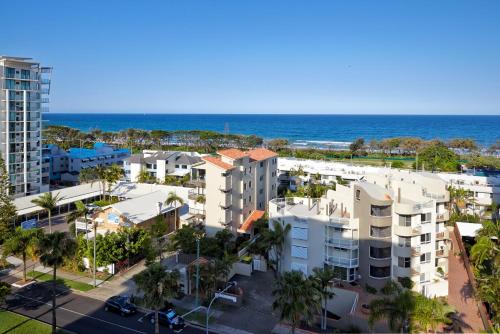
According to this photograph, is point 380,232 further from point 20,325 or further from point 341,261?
point 20,325

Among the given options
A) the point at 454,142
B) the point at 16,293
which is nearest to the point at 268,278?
the point at 16,293

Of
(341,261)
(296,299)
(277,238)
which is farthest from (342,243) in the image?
(296,299)

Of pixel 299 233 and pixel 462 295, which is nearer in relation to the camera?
pixel 462 295

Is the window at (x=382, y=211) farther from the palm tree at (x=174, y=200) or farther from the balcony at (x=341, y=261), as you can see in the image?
the palm tree at (x=174, y=200)

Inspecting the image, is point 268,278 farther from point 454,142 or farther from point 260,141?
point 454,142

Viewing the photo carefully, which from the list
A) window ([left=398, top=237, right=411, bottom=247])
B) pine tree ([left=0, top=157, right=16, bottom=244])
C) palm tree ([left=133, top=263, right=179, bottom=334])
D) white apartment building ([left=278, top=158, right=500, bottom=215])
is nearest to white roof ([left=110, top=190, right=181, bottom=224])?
pine tree ([left=0, top=157, right=16, bottom=244])

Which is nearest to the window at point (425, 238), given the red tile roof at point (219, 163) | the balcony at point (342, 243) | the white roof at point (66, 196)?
the balcony at point (342, 243)

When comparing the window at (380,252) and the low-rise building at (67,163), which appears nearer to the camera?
the window at (380,252)
